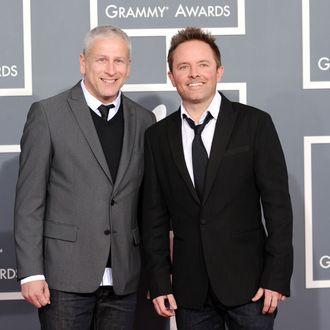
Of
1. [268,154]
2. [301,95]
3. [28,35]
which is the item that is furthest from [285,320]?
[28,35]

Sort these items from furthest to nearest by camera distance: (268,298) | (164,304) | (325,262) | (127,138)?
(325,262)
(127,138)
(164,304)
(268,298)

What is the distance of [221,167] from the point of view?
2137 mm

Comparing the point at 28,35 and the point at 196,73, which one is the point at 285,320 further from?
the point at 28,35

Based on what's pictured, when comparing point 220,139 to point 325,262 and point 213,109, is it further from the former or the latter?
point 325,262

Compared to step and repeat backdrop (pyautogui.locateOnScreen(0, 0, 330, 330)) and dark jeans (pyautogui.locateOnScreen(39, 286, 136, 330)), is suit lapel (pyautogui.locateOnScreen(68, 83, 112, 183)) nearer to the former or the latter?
dark jeans (pyautogui.locateOnScreen(39, 286, 136, 330))

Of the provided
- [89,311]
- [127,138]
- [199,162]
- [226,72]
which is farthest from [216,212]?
[226,72]

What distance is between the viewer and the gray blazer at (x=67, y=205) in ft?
7.25

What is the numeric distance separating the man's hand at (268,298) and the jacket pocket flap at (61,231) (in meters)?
0.60

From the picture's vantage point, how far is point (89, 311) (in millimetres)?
2301

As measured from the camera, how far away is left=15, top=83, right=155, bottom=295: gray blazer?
2.21 metres

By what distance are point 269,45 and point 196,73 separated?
2.95ft

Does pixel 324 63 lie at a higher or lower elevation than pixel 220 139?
higher

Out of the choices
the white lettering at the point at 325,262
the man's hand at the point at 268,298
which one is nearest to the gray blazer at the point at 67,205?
the man's hand at the point at 268,298

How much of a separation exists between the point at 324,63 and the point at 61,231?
1419mm
